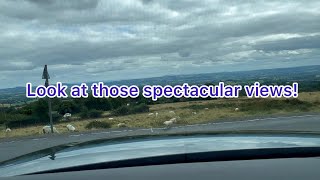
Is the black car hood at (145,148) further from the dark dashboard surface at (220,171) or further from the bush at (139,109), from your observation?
the bush at (139,109)

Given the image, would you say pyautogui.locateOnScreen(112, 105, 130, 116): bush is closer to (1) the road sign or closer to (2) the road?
(2) the road

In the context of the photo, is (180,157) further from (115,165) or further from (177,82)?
(177,82)

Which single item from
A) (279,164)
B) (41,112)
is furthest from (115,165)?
(41,112)

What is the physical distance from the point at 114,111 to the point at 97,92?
2186mm

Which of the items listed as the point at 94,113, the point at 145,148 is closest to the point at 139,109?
the point at 94,113

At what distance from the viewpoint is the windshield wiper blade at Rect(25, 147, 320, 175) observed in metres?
1.98

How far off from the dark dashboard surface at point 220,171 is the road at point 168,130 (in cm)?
1081

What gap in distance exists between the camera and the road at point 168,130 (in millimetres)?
13750

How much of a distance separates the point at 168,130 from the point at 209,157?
14.1 m

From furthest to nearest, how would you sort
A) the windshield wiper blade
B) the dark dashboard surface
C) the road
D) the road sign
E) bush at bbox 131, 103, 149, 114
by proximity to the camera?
bush at bbox 131, 103, 149, 114
the road sign
the road
the windshield wiper blade
the dark dashboard surface

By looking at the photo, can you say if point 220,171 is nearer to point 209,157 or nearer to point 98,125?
point 209,157

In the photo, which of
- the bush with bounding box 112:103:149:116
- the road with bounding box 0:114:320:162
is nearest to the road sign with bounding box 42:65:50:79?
the road with bounding box 0:114:320:162

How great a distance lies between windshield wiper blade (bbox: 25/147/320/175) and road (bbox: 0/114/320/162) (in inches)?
423

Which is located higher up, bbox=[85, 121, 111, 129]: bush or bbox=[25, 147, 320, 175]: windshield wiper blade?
bbox=[25, 147, 320, 175]: windshield wiper blade
